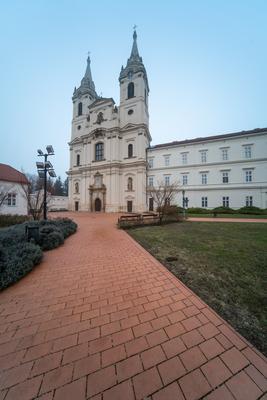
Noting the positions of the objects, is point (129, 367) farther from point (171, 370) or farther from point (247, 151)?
point (247, 151)

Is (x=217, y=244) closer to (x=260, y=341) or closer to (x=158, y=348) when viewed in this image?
(x=260, y=341)

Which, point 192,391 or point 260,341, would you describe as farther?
point 260,341

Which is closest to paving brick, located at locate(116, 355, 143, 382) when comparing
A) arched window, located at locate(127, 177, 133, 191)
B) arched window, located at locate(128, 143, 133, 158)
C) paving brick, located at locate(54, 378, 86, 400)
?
paving brick, located at locate(54, 378, 86, 400)

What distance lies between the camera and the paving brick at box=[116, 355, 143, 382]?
5.65 feet

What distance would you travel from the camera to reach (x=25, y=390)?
1562 mm

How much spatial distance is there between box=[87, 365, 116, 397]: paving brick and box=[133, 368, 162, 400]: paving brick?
24 centimetres

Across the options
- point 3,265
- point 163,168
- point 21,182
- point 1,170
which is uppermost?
point 163,168

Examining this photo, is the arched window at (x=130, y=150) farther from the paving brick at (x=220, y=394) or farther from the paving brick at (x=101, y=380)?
the paving brick at (x=220, y=394)

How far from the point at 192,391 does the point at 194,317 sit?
116cm

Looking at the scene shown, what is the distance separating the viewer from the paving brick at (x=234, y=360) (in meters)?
1.82

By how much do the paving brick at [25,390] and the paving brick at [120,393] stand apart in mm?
663

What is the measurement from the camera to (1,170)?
67.8 feet

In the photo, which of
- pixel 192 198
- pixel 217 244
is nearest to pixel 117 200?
pixel 192 198

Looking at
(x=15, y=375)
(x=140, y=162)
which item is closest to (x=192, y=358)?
(x=15, y=375)
